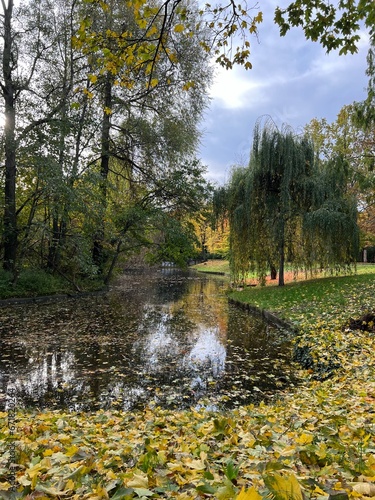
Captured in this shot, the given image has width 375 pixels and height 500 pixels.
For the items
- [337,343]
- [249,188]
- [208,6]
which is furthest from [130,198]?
[208,6]

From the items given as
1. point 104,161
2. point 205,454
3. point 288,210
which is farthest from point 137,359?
point 104,161

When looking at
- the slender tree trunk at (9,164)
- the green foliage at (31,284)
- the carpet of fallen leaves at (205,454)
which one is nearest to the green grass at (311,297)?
the carpet of fallen leaves at (205,454)

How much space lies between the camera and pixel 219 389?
198 inches

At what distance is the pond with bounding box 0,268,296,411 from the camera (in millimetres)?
4719

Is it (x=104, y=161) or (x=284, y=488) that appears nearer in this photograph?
(x=284, y=488)

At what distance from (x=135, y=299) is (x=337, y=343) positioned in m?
10.6

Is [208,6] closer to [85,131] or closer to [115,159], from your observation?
[85,131]

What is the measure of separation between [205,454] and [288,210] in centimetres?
1230

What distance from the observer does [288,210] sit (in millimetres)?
13469

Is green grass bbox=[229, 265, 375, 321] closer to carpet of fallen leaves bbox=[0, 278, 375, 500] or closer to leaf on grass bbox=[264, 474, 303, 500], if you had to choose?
carpet of fallen leaves bbox=[0, 278, 375, 500]

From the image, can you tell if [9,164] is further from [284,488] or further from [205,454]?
[284,488]

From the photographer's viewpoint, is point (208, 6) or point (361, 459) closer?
point (361, 459)

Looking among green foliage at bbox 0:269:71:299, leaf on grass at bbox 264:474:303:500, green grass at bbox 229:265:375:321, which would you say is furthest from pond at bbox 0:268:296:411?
leaf on grass at bbox 264:474:303:500

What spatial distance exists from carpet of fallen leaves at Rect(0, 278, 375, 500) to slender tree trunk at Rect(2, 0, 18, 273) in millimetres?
10707
